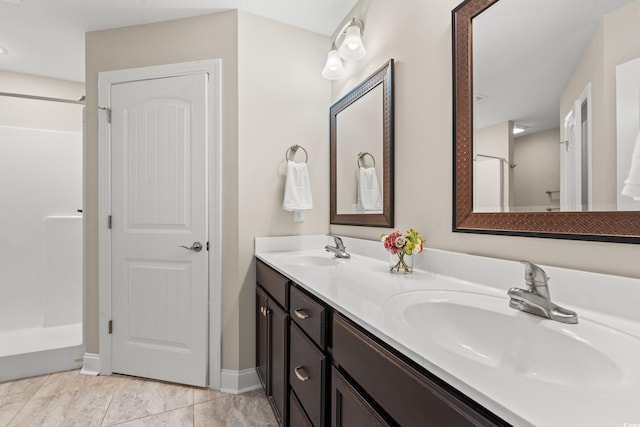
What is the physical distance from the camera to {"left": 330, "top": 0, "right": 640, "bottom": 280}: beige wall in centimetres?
119

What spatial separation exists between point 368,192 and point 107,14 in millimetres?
1981

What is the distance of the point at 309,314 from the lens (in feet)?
3.56

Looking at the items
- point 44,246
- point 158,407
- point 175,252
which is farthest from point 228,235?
point 44,246

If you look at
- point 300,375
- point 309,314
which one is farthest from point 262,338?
point 309,314

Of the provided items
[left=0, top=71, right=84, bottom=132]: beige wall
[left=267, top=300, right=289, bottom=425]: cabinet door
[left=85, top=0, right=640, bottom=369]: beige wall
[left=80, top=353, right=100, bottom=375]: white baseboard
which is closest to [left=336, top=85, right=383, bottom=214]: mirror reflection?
[left=85, top=0, right=640, bottom=369]: beige wall

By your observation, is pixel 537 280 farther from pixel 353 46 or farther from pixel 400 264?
pixel 353 46

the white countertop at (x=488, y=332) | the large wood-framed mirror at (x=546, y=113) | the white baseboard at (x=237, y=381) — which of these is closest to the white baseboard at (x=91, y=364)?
the white baseboard at (x=237, y=381)

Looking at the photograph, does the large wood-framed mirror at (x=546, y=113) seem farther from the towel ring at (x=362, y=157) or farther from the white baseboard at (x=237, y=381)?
the white baseboard at (x=237, y=381)

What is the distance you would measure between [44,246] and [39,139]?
3.05ft

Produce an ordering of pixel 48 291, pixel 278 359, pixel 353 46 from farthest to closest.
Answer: pixel 48 291
pixel 353 46
pixel 278 359

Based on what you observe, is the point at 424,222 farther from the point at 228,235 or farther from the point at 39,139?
the point at 39,139

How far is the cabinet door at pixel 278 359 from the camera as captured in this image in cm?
133

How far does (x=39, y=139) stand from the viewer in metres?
2.64

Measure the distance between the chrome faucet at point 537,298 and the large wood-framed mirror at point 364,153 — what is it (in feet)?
2.66
